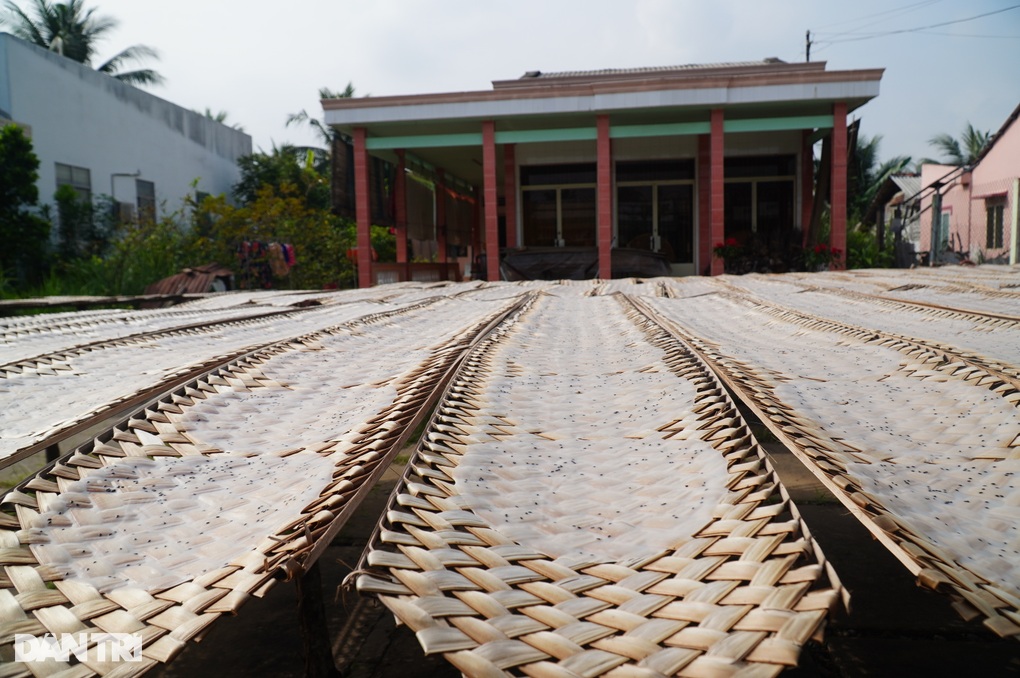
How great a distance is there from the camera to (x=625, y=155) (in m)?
13.1

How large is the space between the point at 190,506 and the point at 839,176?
1048cm

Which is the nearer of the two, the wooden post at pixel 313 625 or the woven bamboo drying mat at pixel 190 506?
the woven bamboo drying mat at pixel 190 506

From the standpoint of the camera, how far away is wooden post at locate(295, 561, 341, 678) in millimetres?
1138

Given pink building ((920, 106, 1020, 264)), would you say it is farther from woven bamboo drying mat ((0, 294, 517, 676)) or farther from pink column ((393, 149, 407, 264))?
woven bamboo drying mat ((0, 294, 517, 676))

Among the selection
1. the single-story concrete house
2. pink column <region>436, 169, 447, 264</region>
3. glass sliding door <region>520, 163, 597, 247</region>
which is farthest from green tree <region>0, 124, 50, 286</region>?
glass sliding door <region>520, 163, 597, 247</region>

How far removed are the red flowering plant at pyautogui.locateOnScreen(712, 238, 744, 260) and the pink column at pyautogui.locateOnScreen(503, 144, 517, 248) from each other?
4180 millimetres

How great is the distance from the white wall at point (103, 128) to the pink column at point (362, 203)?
6343 millimetres

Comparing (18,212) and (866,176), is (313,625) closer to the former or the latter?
(18,212)

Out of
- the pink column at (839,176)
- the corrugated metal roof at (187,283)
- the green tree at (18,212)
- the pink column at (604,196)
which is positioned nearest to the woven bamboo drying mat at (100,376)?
the corrugated metal roof at (187,283)

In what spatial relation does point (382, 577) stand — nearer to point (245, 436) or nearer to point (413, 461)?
point (413, 461)

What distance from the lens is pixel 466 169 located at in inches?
630

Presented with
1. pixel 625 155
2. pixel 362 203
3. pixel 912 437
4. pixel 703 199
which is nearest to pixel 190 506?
pixel 912 437

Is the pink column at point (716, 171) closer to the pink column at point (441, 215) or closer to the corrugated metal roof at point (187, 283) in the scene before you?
the corrugated metal roof at point (187, 283)

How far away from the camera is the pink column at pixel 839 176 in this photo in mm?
9695
